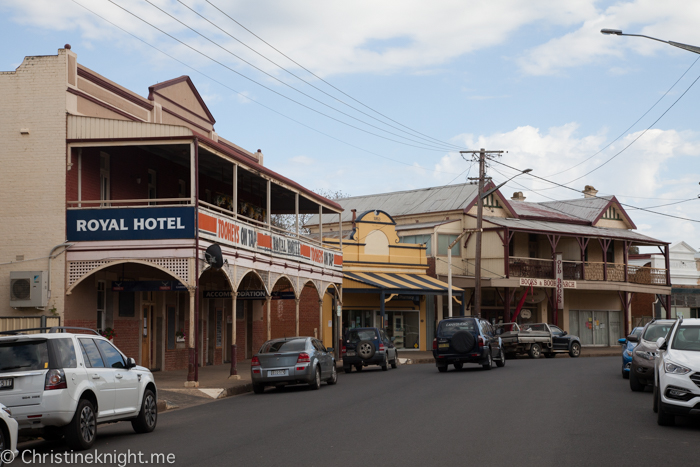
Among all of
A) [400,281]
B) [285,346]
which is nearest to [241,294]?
[285,346]

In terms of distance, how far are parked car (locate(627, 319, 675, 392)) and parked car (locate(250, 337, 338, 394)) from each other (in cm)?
777

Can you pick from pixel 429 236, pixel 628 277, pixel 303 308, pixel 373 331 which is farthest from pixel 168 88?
pixel 628 277

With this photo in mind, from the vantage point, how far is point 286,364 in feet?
66.3

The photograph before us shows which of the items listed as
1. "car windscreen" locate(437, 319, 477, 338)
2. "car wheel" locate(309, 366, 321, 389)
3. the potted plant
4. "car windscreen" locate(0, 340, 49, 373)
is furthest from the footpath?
"car windscreen" locate(0, 340, 49, 373)

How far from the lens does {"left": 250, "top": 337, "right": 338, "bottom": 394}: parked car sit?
2020cm

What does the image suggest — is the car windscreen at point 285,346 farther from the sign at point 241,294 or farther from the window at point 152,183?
the window at point 152,183

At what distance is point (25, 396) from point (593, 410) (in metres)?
9.72

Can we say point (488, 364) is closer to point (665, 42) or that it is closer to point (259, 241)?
point (259, 241)

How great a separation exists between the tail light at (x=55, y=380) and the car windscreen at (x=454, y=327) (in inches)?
684

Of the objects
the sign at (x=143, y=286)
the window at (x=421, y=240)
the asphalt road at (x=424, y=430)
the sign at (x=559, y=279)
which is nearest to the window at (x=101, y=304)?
the sign at (x=143, y=286)

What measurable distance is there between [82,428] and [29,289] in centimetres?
1099

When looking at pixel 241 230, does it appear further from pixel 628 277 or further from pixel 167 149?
pixel 628 277

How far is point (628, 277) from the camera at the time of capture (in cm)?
5375

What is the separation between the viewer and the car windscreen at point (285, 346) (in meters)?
20.5
